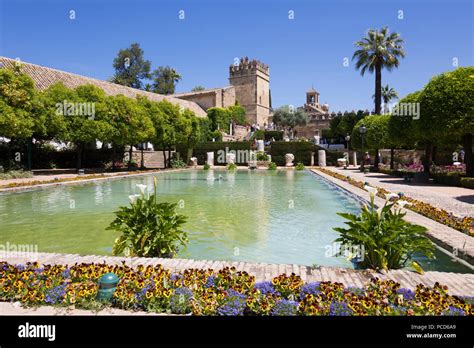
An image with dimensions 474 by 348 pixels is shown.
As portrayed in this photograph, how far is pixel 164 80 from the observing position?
7569cm

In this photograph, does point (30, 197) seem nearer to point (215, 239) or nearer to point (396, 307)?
point (215, 239)

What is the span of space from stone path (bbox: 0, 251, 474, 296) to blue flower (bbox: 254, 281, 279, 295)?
0.39m

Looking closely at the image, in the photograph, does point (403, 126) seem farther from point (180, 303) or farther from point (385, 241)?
point (180, 303)

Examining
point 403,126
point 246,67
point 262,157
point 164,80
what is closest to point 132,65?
point 164,80

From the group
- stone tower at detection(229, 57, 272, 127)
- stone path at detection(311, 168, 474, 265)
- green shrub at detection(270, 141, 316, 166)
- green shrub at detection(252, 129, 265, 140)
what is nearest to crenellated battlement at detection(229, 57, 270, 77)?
stone tower at detection(229, 57, 272, 127)

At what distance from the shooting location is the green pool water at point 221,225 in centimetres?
639

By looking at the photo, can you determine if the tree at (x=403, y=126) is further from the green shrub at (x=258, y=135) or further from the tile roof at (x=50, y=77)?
the green shrub at (x=258, y=135)

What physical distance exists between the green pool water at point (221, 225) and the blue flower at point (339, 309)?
92.0 inches

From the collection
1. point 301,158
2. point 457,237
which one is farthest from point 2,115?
point 301,158

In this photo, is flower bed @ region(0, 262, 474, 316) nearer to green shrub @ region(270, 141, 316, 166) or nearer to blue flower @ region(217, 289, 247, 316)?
blue flower @ region(217, 289, 247, 316)

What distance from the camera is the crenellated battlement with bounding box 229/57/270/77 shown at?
7394 cm
